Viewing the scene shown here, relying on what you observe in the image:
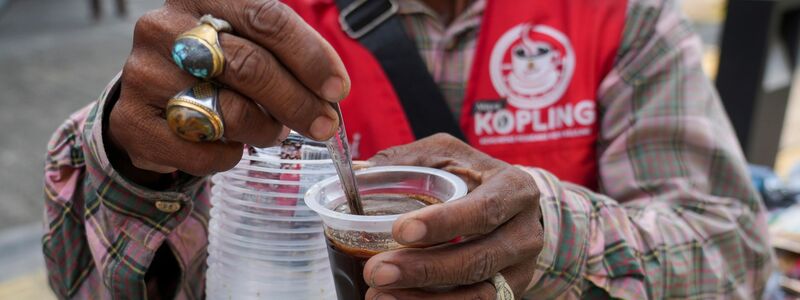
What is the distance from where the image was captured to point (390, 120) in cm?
163

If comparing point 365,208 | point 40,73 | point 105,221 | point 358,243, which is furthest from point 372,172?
point 40,73

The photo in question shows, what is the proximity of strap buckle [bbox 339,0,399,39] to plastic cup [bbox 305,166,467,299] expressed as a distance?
575mm

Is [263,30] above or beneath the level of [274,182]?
above

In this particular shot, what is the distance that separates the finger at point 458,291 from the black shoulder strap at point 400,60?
577 mm

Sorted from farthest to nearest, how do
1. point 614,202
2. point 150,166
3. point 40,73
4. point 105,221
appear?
point 40,73, point 614,202, point 105,221, point 150,166

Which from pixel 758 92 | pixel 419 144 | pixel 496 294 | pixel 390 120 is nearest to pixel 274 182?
pixel 419 144

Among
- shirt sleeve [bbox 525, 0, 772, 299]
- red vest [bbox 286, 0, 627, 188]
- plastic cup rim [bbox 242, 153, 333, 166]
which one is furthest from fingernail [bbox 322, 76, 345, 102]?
red vest [bbox 286, 0, 627, 188]

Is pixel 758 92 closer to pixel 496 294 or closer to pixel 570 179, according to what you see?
pixel 570 179

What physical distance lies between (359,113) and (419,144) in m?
0.50

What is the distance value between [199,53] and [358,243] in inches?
11.9

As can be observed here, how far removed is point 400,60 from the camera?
161 cm

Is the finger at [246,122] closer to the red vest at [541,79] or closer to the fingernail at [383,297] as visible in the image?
the fingernail at [383,297]

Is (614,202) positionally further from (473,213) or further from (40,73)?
(40,73)


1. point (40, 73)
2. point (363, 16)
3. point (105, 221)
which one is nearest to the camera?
point (105, 221)
